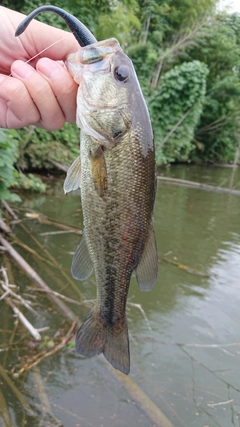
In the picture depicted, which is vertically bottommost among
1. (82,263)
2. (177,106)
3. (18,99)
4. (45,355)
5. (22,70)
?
(177,106)

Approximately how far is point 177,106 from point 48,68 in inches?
701

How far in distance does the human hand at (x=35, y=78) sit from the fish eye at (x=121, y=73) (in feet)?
0.72

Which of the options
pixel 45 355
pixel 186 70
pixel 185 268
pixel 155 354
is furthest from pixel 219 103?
pixel 45 355

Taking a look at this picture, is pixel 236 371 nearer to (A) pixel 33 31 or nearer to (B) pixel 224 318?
(B) pixel 224 318

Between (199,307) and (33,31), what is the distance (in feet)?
13.7

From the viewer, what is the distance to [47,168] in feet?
37.2

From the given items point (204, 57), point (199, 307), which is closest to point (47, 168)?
point (199, 307)

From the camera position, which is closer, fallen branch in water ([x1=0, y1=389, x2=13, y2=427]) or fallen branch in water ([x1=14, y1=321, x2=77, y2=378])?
fallen branch in water ([x1=0, y1=389, x2=13, y2=427])

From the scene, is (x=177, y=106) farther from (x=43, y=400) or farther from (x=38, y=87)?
(x=38, y=87)

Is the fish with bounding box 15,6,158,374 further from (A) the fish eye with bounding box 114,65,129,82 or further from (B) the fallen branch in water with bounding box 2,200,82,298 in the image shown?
(B) the fallen branch in water with bounding box 2,200,82,298

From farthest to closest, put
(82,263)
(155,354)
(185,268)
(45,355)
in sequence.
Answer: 1. (185,268)
2. (155,354)
3. (45,355)
4. (82,263)

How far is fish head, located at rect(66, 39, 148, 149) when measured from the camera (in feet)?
4.63

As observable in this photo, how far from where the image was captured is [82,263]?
167cm

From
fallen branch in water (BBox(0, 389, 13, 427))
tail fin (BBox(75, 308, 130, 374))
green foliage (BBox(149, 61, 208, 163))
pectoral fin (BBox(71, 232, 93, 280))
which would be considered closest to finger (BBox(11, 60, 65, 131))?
pectoral fin (BBox(71, 232, 93, 280))
